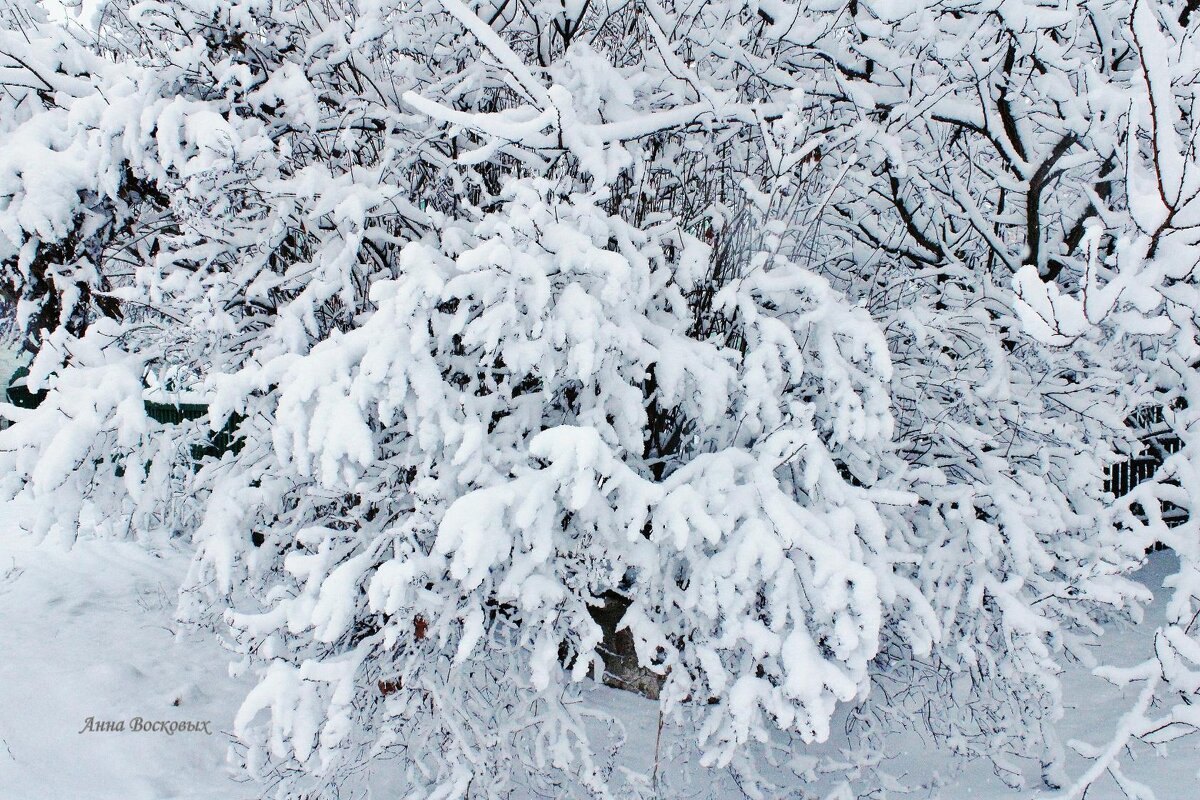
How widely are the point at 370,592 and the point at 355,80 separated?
2.59 metres

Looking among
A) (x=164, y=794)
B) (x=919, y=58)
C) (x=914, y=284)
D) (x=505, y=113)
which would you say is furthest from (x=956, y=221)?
(x=164, y=794)

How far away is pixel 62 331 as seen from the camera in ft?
10.8

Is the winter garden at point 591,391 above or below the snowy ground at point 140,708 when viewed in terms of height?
above

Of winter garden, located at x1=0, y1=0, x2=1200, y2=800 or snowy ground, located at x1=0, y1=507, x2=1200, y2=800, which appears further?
snowy ground, located at x1=0, y1=507, x2=1200, y2=800

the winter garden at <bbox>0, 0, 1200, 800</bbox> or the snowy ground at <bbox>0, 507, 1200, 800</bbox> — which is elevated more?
the winter garden at <bbox>0, 0, 1200, 800</bbox>

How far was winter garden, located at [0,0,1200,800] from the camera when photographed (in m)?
2.62

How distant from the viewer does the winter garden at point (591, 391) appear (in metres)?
2.62

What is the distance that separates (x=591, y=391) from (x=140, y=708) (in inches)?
131

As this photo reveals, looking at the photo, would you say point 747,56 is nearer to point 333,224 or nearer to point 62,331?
point 333,224

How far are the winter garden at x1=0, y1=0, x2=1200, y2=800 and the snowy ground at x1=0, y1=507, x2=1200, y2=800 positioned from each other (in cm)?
3

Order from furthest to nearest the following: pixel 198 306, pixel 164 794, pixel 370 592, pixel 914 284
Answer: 1. pixel 914 284
2. pixel 164 794
3. pixel 198 306
4. pixel 370 592

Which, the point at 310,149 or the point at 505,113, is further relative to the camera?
the point at 310,149

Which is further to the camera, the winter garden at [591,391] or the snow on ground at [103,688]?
the snow on ground at [103,688]

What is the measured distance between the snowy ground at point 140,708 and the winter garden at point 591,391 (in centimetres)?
3
